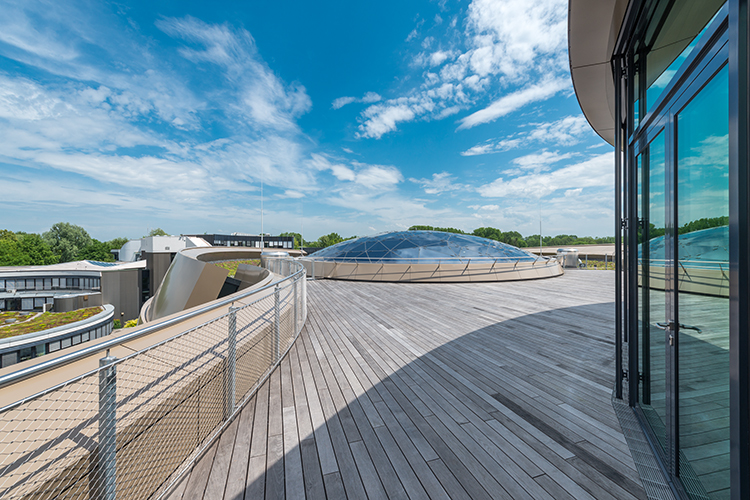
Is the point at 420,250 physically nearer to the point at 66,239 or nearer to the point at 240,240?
the point at 240,240

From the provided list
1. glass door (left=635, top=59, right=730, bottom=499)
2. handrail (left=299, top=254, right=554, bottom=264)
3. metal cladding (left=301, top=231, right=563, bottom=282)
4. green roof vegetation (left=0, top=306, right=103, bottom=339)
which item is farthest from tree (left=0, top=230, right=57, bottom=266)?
glass door (left=635, top=59, right=730, bottom=499)

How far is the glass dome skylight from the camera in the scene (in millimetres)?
16469

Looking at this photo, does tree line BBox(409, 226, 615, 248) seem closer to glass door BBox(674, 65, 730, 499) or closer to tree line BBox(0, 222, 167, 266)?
glass door BBox(674, 65, 730, 499)

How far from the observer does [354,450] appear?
2703 mm

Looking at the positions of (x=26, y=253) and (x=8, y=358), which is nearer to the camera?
(x=8, y=358)

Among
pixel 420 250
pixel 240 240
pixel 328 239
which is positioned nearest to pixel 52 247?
pixel 240 240

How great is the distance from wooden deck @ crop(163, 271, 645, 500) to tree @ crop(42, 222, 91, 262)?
11426 centimetres

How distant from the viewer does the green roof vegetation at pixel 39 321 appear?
2685 centimetres

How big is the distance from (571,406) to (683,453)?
1219mm

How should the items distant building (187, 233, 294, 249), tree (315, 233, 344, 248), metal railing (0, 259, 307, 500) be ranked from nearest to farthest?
metal railing (0, 259, 307, 500) → distant building (187, 233, 294, 249) → tree (315, 233, 344, 248)

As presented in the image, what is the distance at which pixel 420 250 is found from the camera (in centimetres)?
1762

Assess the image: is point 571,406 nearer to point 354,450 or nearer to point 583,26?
point 354,450

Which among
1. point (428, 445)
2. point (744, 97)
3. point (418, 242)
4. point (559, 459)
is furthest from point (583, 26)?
point (418, 242)

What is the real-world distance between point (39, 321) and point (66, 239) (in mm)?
81615
